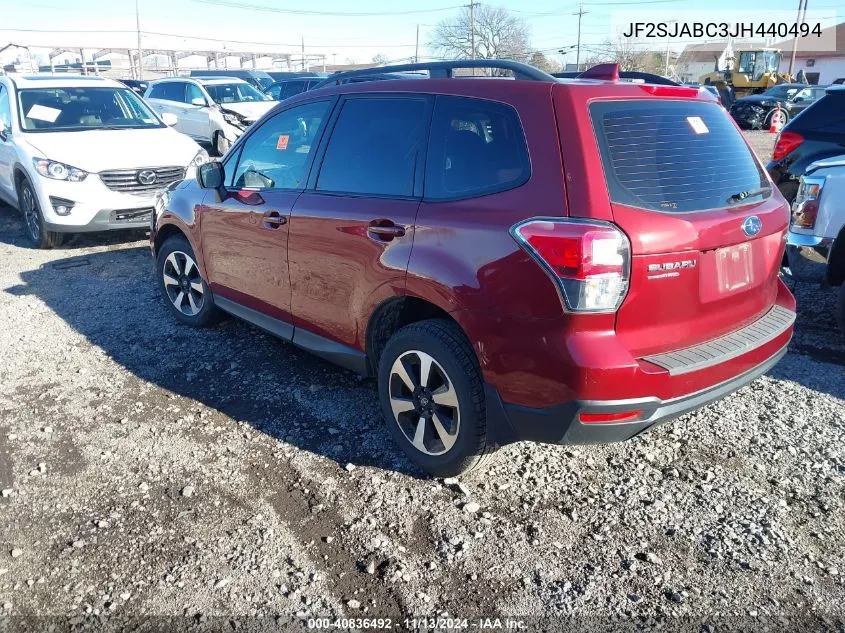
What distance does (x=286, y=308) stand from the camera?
4.20 m

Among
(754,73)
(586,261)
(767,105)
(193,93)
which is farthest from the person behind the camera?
(754,73)

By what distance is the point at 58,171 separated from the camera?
7.47 m

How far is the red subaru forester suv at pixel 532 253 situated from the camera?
2.68 meters

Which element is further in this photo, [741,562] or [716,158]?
[716,158]

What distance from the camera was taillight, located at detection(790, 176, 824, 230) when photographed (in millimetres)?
4770

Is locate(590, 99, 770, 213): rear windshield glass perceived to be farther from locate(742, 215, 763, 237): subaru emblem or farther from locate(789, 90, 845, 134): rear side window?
locate(789, 90, 845, 134): rear side window

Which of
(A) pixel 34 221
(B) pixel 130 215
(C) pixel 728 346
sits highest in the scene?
(C) pixel 728 346

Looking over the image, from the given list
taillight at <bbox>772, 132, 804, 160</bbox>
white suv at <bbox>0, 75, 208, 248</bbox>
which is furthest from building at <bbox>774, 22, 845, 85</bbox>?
white suv at <bbox>0, 75, 208, 248</bbox>

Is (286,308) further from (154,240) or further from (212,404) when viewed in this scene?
(154,240)

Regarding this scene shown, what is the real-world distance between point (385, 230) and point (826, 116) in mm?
6277

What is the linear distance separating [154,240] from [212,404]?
202 centimetres

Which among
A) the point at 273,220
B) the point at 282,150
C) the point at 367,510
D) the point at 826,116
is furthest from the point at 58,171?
the point at 826,116

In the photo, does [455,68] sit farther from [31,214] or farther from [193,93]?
[193,93]

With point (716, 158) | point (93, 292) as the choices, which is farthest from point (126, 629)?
point (93, 292)
